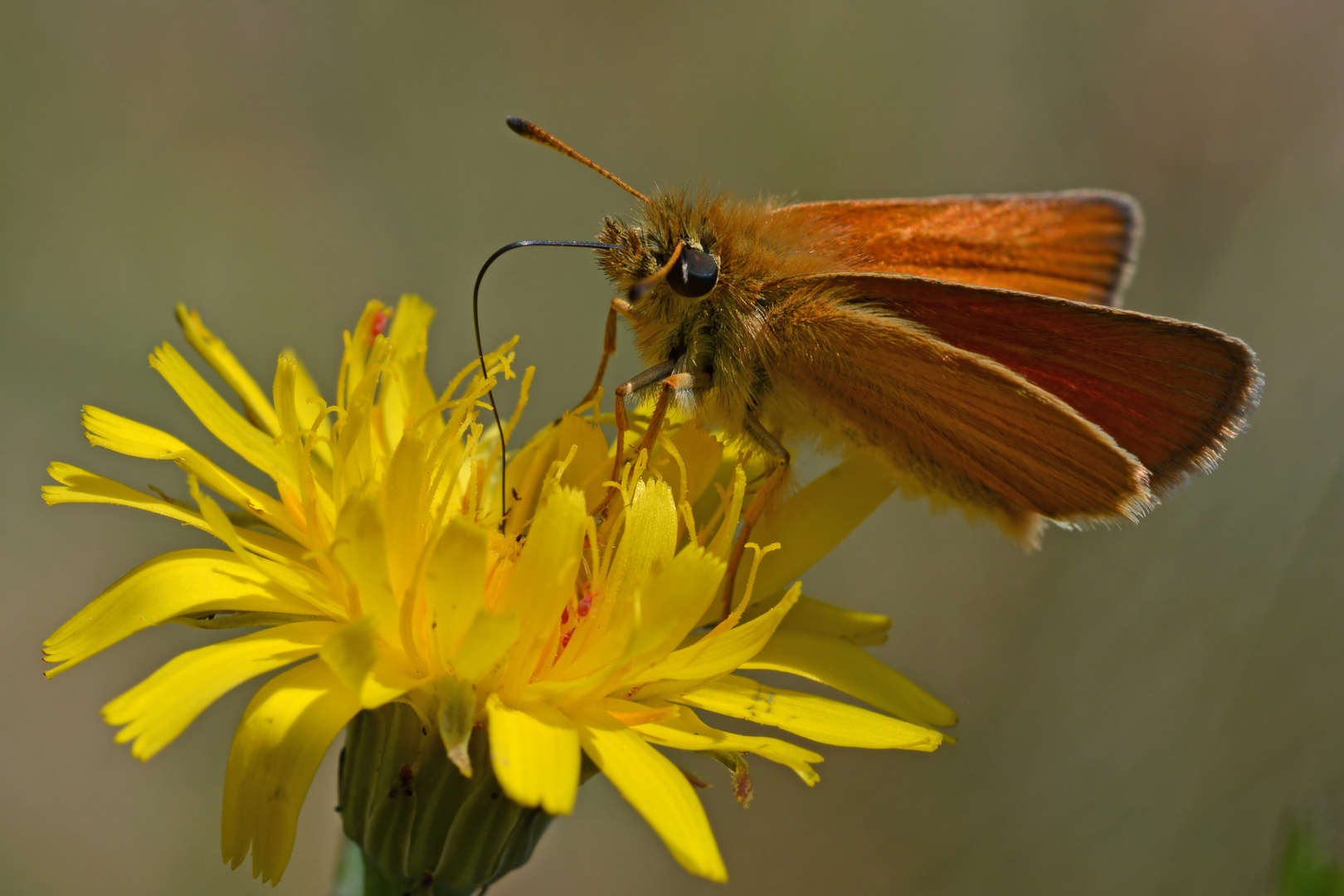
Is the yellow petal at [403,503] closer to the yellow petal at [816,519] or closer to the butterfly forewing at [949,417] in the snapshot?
the yellow petal at [816,519]

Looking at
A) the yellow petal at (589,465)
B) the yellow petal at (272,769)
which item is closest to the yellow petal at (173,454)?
the yellow petal at (272,769)

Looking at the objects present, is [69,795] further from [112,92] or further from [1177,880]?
[1177,880]

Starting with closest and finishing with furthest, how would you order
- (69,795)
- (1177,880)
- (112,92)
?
1. (1177,880)
2. (69,795)
3. (112,92)

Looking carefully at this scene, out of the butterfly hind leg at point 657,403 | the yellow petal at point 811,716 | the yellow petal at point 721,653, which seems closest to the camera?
the yellow petal at point 721,653

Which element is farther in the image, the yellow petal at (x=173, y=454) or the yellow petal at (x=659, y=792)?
the yellow petal at (x=173, y=454)

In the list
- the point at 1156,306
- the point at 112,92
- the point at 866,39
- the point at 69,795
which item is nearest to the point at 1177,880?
the point at 1156,306
